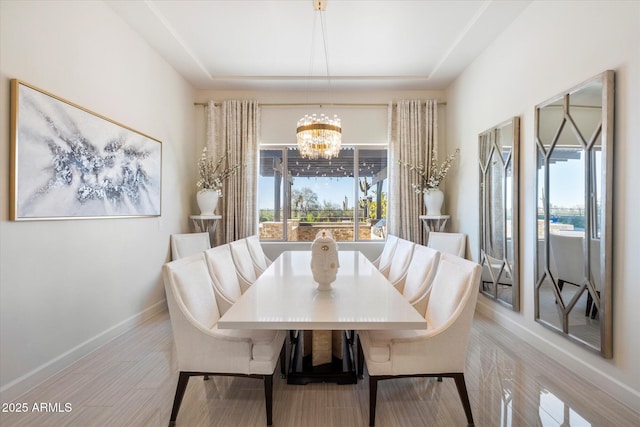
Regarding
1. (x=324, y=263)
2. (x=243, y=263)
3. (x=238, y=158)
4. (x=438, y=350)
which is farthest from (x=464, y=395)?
(x=238, y=158)

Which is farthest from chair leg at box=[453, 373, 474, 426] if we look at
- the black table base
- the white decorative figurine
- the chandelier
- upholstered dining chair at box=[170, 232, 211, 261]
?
upholstered dining chair at box=[170, 232, 211, 261]

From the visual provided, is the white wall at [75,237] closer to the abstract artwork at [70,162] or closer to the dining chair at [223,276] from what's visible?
the abstract artwork at [70,162]

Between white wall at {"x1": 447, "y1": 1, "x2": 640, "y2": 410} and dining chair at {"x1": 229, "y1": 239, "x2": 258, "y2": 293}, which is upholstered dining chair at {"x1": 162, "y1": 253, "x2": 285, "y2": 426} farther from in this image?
white wall at {"x1": 447, "y1": 1, "x2": 640, "y2": 410}

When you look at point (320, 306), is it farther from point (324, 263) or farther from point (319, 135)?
point (319, 135)

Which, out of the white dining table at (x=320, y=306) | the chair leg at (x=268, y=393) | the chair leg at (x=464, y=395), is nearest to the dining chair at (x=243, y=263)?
the white dining table at (x=320, y=306)

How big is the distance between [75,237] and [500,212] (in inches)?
152

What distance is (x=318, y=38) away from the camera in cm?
327

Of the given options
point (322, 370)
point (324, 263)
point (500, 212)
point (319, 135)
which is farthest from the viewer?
point (500, 212)

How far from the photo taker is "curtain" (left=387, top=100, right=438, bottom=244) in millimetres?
4543

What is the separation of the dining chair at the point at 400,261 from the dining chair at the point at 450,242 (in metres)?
1.11

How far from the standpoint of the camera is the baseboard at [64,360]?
6.27 ft

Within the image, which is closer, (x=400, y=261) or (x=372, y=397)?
(x=372, y=397)

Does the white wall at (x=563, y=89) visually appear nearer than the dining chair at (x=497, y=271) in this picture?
Yes

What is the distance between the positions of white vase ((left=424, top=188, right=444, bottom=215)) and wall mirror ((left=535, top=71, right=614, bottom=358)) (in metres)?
1.60
